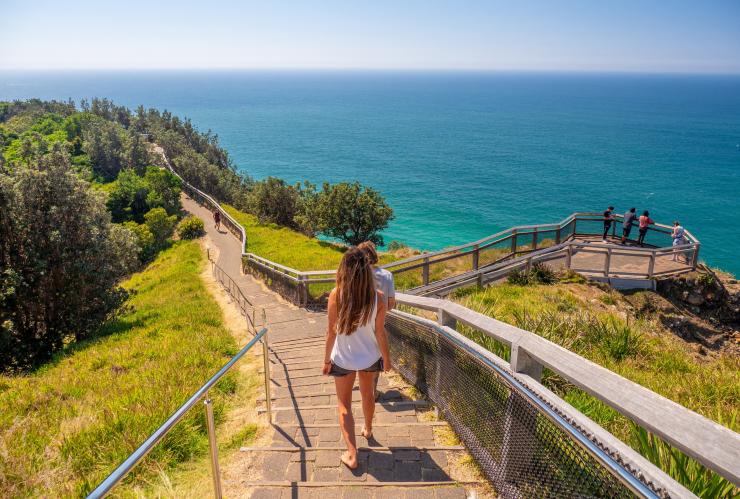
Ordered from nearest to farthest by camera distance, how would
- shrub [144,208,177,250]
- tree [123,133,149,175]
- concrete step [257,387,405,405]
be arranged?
concrete step [257,387,405,405], shrub [144,208,177,250], tree [123,133,149,175]

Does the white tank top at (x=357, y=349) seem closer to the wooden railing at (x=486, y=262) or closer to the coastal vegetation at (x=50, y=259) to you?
the wooden railing at (x=486, y=262)

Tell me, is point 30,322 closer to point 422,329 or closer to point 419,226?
point 422,329

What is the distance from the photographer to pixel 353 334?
4.00 meters

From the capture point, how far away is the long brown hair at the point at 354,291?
3766 mm

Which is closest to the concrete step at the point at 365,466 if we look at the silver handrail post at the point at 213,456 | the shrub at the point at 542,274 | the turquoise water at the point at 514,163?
the silver handrail post at the point at 213,456

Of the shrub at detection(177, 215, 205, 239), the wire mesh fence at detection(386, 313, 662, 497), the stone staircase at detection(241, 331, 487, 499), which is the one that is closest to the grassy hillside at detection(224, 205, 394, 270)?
the shrub at detection(177, 215, 205, 239)

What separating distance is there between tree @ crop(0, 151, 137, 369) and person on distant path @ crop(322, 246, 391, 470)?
1060 centimetres

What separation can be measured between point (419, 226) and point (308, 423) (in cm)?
4949

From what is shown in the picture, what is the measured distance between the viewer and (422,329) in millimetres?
5199

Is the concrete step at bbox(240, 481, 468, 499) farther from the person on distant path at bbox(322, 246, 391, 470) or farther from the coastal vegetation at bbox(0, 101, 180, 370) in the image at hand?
the coastal vegetation at bbox(0, 101, 180, 370)

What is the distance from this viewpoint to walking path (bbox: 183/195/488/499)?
3.68 metres

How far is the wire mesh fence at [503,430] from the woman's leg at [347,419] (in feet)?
3.20

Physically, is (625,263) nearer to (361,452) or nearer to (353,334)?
(361,452)

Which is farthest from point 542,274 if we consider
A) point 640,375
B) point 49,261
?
point 49,261
